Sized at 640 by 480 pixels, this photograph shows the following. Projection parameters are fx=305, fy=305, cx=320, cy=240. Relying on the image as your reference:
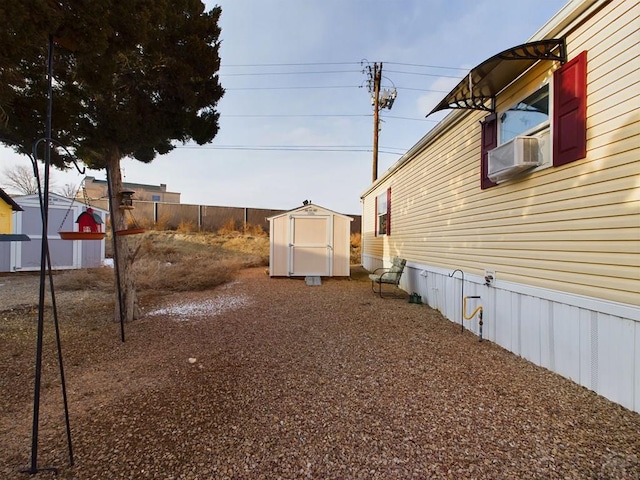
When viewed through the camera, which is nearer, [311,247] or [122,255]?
[122,255]

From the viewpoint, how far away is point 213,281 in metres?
8.08

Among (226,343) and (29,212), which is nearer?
(226,343)

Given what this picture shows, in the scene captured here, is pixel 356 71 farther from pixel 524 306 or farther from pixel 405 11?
pixel 524 306

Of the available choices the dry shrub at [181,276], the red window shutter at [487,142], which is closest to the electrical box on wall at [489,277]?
the red window shutter at [487,142]

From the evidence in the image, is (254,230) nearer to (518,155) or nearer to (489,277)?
(489,277)

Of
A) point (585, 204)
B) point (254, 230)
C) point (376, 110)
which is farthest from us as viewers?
point (254, 230)

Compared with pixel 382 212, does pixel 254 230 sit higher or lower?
lower

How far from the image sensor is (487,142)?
404cm

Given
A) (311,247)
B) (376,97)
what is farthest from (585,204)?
(376,97)

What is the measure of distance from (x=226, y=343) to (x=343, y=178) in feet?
44.5

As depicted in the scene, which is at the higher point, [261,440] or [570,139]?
[570,139]

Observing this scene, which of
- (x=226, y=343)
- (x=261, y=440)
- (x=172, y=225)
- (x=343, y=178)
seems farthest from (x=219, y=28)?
(x=172, y=225)

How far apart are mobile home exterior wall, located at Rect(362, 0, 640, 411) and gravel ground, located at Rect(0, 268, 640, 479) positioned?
317 mm

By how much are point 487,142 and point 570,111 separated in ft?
4.11
